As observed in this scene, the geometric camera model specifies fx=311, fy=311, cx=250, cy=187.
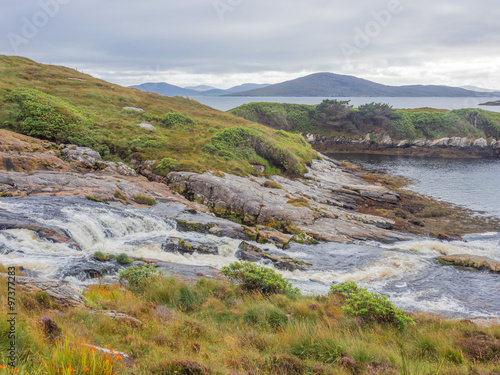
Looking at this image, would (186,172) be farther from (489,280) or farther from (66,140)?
(489,280)

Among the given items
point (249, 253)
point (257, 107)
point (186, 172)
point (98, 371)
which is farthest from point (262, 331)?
point (257, 107)

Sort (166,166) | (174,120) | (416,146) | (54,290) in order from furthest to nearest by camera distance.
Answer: (416,146)
(174,120)
(166,166)
(54,290)

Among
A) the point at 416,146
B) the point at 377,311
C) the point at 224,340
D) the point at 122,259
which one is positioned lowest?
the point at 122,259

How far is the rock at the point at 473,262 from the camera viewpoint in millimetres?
19797

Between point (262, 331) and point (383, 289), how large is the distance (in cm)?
1081

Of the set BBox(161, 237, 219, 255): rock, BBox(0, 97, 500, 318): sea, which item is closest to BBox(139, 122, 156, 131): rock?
BBox(0, 97, 500, 318): sea

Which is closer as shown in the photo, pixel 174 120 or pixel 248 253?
pixel 248 253

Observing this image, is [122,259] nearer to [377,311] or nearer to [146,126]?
[377,311]

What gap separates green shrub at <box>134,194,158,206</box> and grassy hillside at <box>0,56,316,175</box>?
705 centimetres

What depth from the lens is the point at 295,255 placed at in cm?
2033

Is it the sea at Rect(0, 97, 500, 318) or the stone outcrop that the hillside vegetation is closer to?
the stone outcrop

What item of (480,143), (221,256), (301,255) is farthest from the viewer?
(480,143)

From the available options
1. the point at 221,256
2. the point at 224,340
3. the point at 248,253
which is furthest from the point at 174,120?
the point at 224,340

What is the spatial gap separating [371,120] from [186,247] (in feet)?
292
